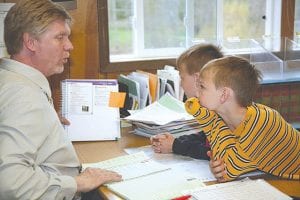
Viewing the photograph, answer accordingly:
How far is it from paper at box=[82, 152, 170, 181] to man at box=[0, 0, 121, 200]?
71 millimetres

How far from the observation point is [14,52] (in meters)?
1.57

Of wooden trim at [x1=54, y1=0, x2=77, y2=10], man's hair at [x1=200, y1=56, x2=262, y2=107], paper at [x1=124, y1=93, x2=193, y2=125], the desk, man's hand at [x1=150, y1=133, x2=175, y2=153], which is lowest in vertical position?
the desk

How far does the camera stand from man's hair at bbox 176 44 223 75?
1944 mm

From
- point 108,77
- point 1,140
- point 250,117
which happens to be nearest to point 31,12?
point 1,140

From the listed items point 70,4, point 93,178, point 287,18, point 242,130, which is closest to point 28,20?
point 93,178

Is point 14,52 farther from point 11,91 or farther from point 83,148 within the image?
point 83,148

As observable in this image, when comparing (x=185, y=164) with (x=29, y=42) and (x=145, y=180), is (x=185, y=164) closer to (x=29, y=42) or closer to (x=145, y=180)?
(x=145, y=180)

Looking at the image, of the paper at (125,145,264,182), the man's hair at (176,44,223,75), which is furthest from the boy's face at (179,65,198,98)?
the paper at (125,145,264,182)

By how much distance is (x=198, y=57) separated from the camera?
1.95m

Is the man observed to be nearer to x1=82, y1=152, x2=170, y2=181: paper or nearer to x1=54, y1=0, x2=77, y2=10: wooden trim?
x1=82, y1=152, x2=170, y2=181: paper

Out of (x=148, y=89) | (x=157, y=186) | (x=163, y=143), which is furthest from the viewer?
(x=148, y=89)

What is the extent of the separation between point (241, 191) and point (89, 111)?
97 cm

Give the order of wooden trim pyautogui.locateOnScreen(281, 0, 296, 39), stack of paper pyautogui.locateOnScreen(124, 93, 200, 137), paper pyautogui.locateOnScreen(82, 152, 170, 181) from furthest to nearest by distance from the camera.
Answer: wooden trim pyautogui.locateOnScreen(281, 0, 296, 39)
stack of paper pyautogui.locateOnScreen(124, 93, 200, 137)
paper pyautogui.locateOnScreen(82, 152, 170, 181)

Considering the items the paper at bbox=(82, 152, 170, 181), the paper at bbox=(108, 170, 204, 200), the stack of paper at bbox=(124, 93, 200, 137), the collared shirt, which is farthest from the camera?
the stack of paper at bbox=(124, 93, 200, 137)
